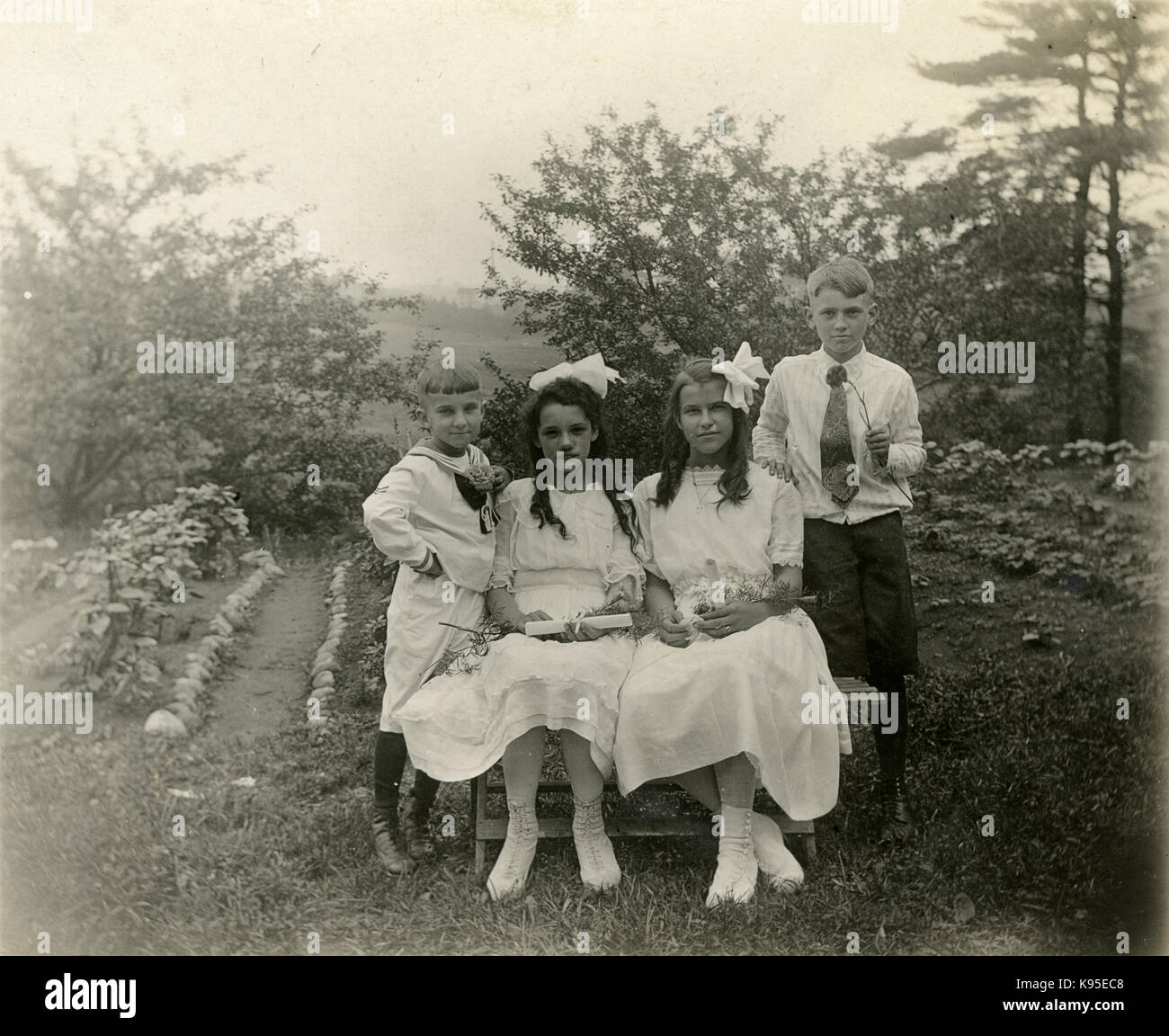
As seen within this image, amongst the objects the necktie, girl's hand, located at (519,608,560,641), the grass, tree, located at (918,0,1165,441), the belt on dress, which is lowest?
the grass

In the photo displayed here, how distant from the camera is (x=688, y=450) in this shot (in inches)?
134

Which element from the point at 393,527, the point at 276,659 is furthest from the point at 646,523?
the point at 276,659

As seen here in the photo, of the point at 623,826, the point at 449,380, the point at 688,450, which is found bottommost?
the point at 623,826

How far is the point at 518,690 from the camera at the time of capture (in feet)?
9.74

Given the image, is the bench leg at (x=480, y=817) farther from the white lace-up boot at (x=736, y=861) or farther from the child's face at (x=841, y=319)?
the child's face at (x=841, y=319)

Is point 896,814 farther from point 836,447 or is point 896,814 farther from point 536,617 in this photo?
point 536,617

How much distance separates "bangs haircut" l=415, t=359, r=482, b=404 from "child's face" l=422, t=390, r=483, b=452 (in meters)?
0.02

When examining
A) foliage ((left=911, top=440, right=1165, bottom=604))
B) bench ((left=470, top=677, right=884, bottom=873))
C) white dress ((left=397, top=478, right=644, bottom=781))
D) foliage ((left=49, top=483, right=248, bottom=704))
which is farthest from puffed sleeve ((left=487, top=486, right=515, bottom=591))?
foliage ((left=911, top=440, right=1165, bottom=604))

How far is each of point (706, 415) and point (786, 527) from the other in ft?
1.51

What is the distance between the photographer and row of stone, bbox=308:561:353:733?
11.6 feet

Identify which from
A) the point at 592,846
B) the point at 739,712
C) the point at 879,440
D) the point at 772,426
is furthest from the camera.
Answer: the point at 772,426

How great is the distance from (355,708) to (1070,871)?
2450 mm

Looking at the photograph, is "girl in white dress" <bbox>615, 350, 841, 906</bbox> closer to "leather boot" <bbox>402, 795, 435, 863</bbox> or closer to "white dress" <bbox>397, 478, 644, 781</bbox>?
"white dress" <bbox>397, 478, 644, 781</bbox>
